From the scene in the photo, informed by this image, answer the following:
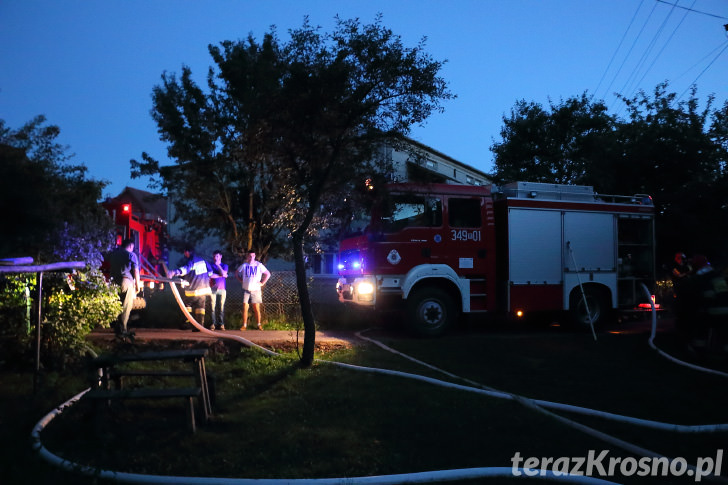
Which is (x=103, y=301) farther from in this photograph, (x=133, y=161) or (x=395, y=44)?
(x=133, y=161)

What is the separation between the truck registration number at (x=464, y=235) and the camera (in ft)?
35.2

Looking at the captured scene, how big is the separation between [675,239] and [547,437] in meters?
13.0

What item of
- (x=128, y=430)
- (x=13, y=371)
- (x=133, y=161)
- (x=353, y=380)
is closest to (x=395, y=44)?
(x=353, y=380)

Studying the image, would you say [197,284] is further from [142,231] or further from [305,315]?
[305,315]

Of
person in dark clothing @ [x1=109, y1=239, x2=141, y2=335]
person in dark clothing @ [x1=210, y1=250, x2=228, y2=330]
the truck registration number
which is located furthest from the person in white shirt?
the truck registration number

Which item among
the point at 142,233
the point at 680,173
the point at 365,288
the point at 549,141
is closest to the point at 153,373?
the point at 365,288

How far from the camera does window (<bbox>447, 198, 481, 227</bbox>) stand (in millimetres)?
10786

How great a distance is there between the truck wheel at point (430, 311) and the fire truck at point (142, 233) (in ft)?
17.7

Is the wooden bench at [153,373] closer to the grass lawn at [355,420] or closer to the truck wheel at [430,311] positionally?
the grass lawn at [355,420]

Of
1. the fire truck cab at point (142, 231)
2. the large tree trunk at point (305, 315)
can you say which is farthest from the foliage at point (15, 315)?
the fire truck cab at point (142, 231)

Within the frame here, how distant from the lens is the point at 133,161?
1444 cm

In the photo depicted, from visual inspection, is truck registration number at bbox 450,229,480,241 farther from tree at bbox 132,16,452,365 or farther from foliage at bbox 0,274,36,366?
foliage at bbox 0,274,36,366

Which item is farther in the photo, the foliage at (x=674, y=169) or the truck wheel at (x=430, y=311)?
the foliage at (x=674, y=169)

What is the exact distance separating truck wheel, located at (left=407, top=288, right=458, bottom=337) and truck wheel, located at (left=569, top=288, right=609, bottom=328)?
3078 mm
